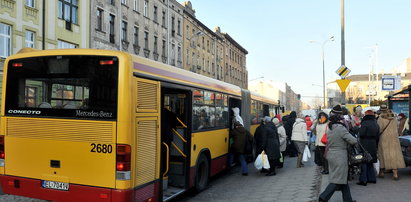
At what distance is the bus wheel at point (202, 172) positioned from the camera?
852 cm

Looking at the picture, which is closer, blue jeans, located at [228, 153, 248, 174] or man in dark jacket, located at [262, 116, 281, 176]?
man in dark jacket, located at [262, 116, 281, 176]

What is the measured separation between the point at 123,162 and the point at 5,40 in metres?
18.4

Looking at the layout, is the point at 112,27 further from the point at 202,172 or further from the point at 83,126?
the point at 83,126

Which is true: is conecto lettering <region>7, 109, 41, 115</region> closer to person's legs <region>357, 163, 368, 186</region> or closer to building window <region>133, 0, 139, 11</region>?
person's legs <region>357, 163, 368, 186</region>

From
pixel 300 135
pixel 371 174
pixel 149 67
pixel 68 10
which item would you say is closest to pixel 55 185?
pixel 149 67

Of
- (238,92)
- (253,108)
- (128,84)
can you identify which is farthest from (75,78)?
(253,108)

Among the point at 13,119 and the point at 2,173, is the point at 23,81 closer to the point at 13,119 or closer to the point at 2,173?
the point at 13,119

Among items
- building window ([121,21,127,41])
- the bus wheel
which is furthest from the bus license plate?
building window ([121,21,127,41])

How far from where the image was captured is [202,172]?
893 centimetres

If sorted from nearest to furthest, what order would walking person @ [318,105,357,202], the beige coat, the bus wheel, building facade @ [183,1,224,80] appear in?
walking person @ [318,105,357,202] → the bus wheel → the beige coat → building facade @ [183,1,224,80]

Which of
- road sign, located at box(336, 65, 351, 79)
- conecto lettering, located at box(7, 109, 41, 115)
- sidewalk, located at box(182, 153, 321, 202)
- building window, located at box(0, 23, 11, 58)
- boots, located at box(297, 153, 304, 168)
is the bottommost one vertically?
sidewalk, located at box(182, 153, 321, 202)

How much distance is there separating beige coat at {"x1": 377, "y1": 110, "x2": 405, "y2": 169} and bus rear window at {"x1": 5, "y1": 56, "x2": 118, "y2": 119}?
277 inches

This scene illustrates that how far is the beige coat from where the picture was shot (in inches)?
369

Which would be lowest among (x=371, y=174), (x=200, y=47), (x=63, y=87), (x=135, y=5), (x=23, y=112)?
(x=371, y=174)
